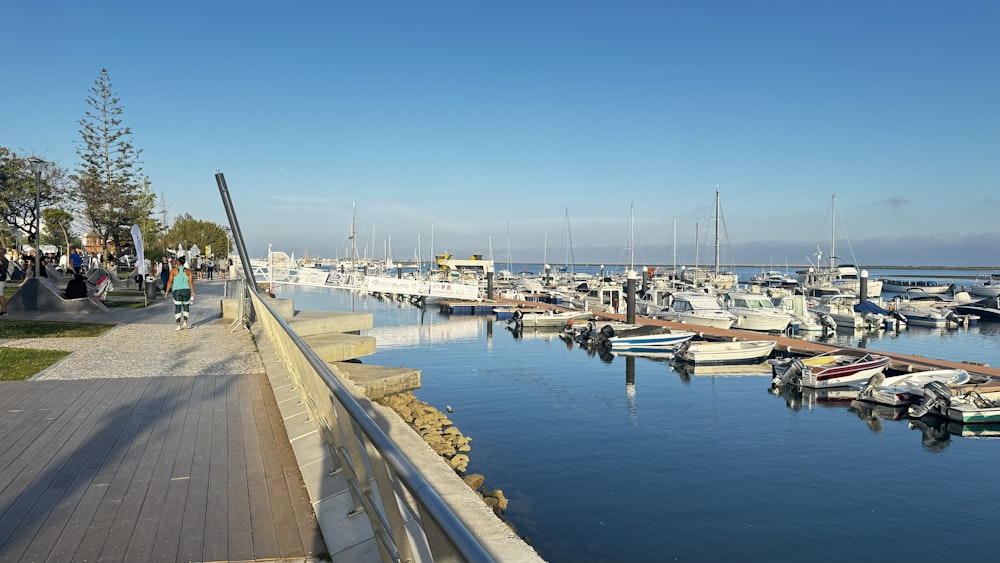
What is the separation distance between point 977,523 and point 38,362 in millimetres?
18166

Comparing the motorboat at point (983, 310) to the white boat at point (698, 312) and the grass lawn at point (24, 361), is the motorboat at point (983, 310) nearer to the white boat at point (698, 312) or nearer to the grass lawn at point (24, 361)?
the white boat at point (698, 312)

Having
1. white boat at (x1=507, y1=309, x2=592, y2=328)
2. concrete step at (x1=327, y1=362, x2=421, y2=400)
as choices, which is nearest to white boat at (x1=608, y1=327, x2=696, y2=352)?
white boat at (x1=507, y1=309, x2=592, y2=328)

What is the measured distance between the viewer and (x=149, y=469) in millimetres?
6035

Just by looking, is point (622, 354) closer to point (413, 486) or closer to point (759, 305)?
point (759, 305)

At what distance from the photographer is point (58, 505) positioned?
5.09 metres

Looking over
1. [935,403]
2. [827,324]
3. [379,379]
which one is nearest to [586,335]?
[827,324]

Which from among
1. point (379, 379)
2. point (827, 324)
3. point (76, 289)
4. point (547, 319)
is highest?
point (76, 289)

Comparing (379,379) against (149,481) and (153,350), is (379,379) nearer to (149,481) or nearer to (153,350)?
(153,350)

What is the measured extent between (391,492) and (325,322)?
56.1 ft

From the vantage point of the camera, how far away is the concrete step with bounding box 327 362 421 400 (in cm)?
1402

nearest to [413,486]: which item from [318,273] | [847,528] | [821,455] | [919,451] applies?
[847,528]

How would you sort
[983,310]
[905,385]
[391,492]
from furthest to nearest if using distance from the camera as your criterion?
[983,310], [905,385], [391,492]

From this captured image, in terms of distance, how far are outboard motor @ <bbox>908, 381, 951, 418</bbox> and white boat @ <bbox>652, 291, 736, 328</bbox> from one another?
59.5 feet

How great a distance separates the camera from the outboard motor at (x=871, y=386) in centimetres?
2200
